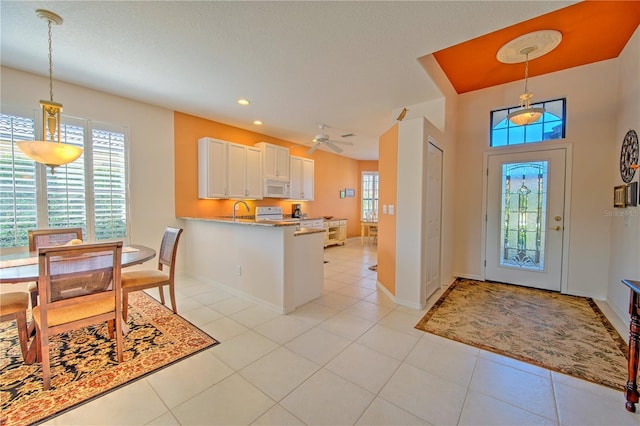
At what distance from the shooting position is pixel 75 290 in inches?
76.4

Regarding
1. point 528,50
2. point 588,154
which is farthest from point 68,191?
point 588,154

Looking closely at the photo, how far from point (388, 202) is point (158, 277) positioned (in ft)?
9.72

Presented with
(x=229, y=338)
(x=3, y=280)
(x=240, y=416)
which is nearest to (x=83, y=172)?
(x=3, y=280)

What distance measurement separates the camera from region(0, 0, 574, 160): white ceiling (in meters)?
2.04

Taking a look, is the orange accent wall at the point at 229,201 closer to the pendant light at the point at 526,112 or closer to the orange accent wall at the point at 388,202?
the orange accent wall at the point at 388,202

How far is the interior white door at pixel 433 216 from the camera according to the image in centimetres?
332

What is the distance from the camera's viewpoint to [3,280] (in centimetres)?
171

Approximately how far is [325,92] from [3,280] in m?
3.54

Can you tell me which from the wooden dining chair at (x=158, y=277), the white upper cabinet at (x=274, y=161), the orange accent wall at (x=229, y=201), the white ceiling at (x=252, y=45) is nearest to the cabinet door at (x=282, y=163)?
the white upper cabinet at (x=274, y=161)

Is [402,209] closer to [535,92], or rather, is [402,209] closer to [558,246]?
[558,246]

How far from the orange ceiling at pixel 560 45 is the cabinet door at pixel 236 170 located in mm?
3568

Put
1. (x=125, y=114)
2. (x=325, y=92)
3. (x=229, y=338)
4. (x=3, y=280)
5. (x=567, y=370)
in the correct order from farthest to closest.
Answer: (x=125, y=114), (x=325, y=92), (x=229, y=338), (x=567, y=370), (x=3, y=280)

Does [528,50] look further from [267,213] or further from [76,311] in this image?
[76,311]

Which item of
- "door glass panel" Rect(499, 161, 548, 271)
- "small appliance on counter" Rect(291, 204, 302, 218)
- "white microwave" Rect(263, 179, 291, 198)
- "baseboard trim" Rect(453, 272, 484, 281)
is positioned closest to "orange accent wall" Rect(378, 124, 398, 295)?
"baseboard trim" Rect(453, 272, 484, 281)
